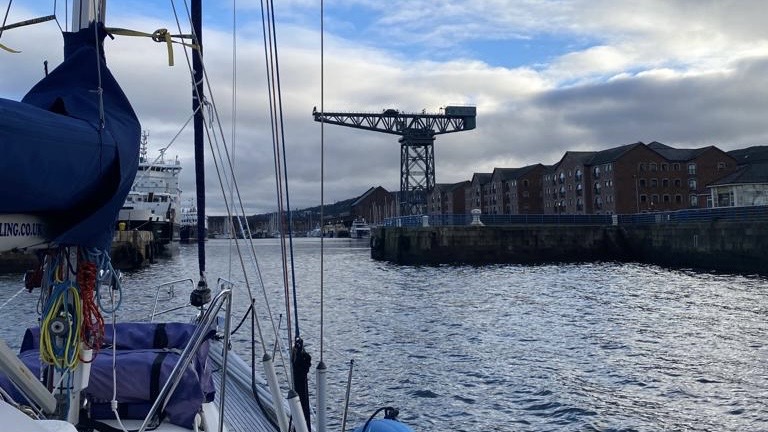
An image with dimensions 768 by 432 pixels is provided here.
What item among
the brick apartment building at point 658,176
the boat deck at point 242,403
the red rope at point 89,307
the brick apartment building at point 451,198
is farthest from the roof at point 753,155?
the red rope at point 89,307

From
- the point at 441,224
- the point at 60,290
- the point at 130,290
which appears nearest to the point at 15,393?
the point at 60,290

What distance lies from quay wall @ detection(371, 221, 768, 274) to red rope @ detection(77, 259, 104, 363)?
130 ft

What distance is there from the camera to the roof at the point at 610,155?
73.4m

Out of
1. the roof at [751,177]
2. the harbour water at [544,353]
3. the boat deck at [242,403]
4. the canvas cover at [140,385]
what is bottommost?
the harbour water at [544,353]

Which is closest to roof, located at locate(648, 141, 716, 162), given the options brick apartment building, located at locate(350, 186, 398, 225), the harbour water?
the harbour water

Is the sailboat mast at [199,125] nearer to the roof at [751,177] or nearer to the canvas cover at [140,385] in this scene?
the canvas cover at [140,385]

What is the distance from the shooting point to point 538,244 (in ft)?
149

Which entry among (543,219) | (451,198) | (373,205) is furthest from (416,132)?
(373,205)

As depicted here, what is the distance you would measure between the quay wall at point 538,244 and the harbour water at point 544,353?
17569 millimetres

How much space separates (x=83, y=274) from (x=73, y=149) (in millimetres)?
841

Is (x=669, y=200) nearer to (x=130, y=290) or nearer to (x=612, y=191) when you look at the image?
(x=612, y=191)

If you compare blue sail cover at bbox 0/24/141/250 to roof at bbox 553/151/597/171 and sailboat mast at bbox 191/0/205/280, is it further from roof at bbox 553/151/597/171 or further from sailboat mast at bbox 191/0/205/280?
roof at bbox 553/151/597/171

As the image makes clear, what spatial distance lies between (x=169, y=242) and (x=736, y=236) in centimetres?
5340

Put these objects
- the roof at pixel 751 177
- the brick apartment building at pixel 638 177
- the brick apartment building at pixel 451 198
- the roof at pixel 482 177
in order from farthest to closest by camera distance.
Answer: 1. the brick apartment building at pixel 451 198
2. the roof at pixel 482 177
3. the brick apartment building at pixel 638 177
4. the roof at pixel 751 177
